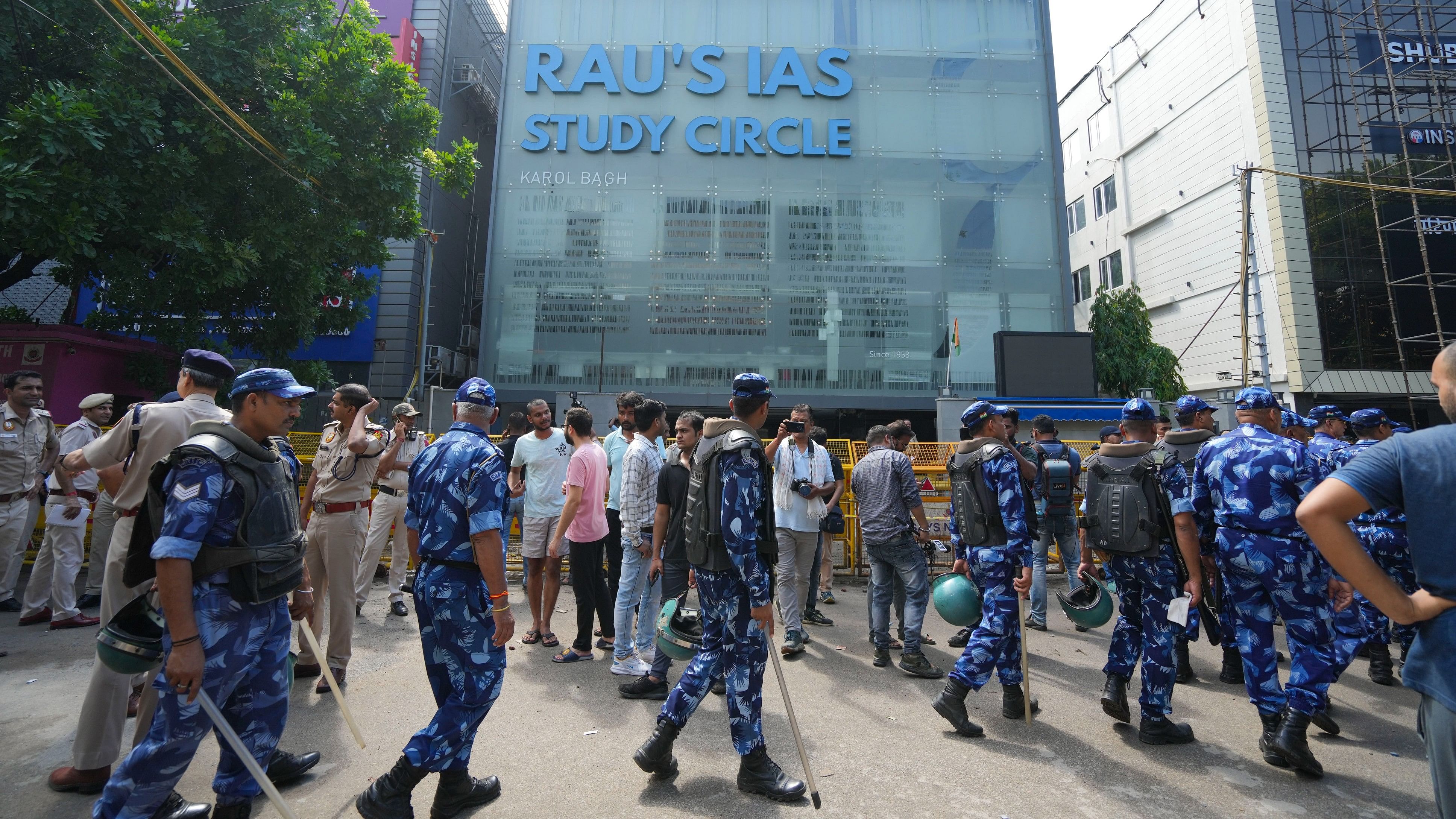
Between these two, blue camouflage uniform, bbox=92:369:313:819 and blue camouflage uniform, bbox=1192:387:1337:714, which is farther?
blue camouflage uniform, bbox=1192:387:1337:714

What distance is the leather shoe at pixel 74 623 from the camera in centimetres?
598

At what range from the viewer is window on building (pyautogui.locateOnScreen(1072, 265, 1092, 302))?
32500 mm

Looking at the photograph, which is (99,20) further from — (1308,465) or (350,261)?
(1308,465)

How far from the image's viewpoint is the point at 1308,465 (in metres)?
3.88

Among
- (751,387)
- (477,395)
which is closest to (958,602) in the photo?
(751,387)

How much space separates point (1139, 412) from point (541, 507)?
4.80m

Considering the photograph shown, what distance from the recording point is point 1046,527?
23.8 feet

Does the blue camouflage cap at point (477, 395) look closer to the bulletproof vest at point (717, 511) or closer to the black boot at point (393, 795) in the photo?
the bulletproof vest at point (717, 511)

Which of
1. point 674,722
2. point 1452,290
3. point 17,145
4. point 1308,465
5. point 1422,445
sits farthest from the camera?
point 1452,290

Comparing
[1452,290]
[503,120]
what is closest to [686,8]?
[503,120]

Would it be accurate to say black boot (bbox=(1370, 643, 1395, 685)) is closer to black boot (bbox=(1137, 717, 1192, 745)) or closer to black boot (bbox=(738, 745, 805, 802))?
black boot (bbox=(1137, 717, 1192, 745))

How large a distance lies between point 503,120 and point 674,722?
20039 mm

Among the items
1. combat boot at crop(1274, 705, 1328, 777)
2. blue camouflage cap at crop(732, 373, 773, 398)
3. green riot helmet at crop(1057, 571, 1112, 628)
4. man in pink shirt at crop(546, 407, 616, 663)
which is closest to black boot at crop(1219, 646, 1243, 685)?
green riot helmet at crop(1057, 571, 1112, 628)

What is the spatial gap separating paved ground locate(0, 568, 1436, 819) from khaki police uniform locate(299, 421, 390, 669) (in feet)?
1.19
